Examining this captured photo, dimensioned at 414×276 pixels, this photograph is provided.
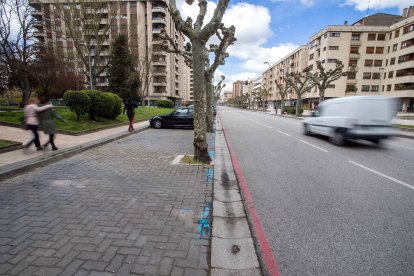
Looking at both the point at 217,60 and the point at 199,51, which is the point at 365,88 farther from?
the point at 199,51

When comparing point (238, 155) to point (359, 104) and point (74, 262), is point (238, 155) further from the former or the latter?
point (74, 262)

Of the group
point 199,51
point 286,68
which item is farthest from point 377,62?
point 199,51

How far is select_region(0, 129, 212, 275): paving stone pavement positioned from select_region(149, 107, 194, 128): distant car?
9.72 meters

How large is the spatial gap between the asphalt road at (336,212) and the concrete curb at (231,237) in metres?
0.30

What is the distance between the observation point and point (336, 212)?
353 cm

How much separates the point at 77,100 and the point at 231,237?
1190 cm

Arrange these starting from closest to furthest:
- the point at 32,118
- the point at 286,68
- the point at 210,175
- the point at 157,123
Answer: the point at 210,175, the point at 32,118, the point at 157,123, the point at 286,68

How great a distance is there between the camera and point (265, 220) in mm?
3303

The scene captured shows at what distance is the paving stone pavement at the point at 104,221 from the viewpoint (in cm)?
230

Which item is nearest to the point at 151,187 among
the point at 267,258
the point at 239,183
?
the point at 239,183

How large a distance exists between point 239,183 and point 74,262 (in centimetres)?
337

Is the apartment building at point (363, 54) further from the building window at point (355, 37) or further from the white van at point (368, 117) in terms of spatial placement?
the white van at point (368, 117)

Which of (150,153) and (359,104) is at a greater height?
(359,104)

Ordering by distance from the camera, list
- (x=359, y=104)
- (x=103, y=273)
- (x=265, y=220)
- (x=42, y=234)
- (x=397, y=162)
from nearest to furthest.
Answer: (x=103, y=273)
(x=42, y=234)
(x=265, y=220)
(x=397, y=162)
(x=359, y=104)
